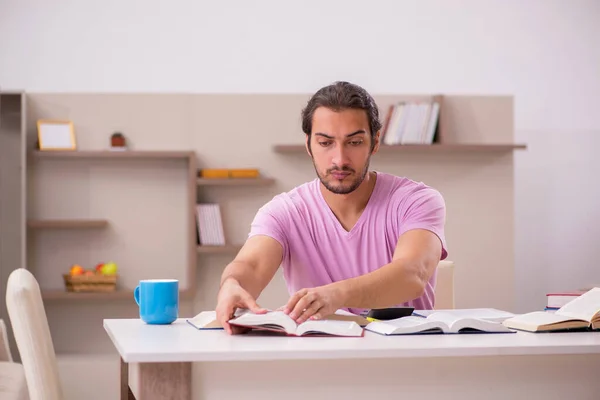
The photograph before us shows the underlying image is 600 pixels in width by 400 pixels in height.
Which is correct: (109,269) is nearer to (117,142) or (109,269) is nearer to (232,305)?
(117,142)

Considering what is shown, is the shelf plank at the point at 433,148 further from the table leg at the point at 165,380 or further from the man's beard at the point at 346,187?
the table leg at the point at 165,380

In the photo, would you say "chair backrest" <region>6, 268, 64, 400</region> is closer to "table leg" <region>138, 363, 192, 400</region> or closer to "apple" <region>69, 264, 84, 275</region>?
"table leg" <region>138, 363, 192, 400</region>

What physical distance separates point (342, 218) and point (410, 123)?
2458mm

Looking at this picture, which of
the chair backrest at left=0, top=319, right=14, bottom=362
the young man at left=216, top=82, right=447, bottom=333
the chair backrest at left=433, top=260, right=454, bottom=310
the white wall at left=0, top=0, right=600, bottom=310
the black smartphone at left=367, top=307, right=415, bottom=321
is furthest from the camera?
the white wall at left=0, top=0, right=600, bottom=310

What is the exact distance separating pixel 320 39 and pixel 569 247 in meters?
2.17

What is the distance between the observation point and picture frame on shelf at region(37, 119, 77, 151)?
4531 mm

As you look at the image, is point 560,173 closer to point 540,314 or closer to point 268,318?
point 540,314

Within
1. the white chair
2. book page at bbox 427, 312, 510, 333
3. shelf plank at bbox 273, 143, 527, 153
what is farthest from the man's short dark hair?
shelf plank at bbox 273, 143, 527, 153

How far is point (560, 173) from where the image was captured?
17.8 ft

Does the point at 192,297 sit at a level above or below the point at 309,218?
below

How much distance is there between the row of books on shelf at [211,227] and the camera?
456 centimetres

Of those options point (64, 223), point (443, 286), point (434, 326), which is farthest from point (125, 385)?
point (64, 223)

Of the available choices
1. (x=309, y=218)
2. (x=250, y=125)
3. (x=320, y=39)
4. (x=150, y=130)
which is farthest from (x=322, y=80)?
(x=309, y=218)

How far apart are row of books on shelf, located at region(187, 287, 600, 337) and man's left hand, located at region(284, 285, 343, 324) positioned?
0.08ft
